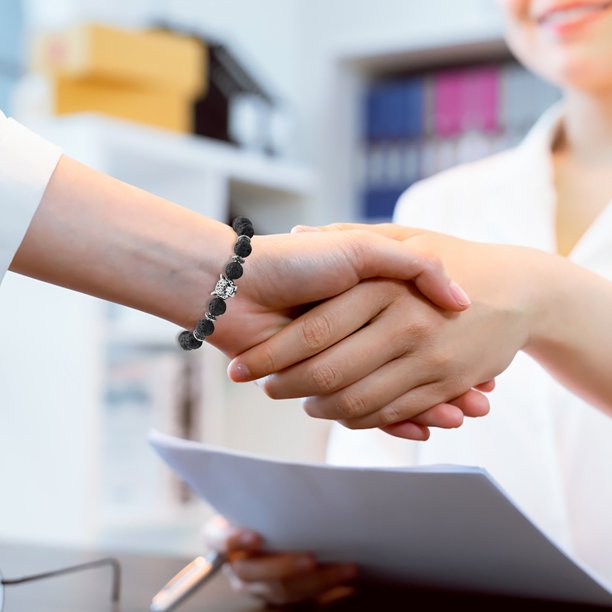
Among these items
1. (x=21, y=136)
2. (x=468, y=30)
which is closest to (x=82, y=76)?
(x=468, y=30)

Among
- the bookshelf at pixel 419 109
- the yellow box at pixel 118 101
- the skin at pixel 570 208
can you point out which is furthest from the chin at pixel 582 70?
the bookshelf at pixel 419 109

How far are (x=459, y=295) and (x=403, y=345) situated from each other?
0.06m

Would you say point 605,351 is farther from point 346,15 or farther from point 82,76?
point 346,15

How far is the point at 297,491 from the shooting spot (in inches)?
29.4

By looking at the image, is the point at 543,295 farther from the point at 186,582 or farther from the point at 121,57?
the point at 121,57

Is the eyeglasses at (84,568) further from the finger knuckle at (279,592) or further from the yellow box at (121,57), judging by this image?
the yellow box at (121,57)

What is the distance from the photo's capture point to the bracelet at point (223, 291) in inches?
29.4

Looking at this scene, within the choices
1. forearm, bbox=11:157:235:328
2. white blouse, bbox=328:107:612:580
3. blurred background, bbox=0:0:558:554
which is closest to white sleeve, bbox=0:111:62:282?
forearm, bbox=11:157:235:328

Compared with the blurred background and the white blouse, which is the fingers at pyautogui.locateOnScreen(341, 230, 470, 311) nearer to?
the white blouse

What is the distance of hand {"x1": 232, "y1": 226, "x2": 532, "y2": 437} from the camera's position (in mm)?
770

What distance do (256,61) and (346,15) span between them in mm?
288

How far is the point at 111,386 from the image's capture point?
2.23 m

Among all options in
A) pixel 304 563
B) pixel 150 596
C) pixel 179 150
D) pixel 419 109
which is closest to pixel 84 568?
pixel 150 596

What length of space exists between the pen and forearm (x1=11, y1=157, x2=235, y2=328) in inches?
8.6
